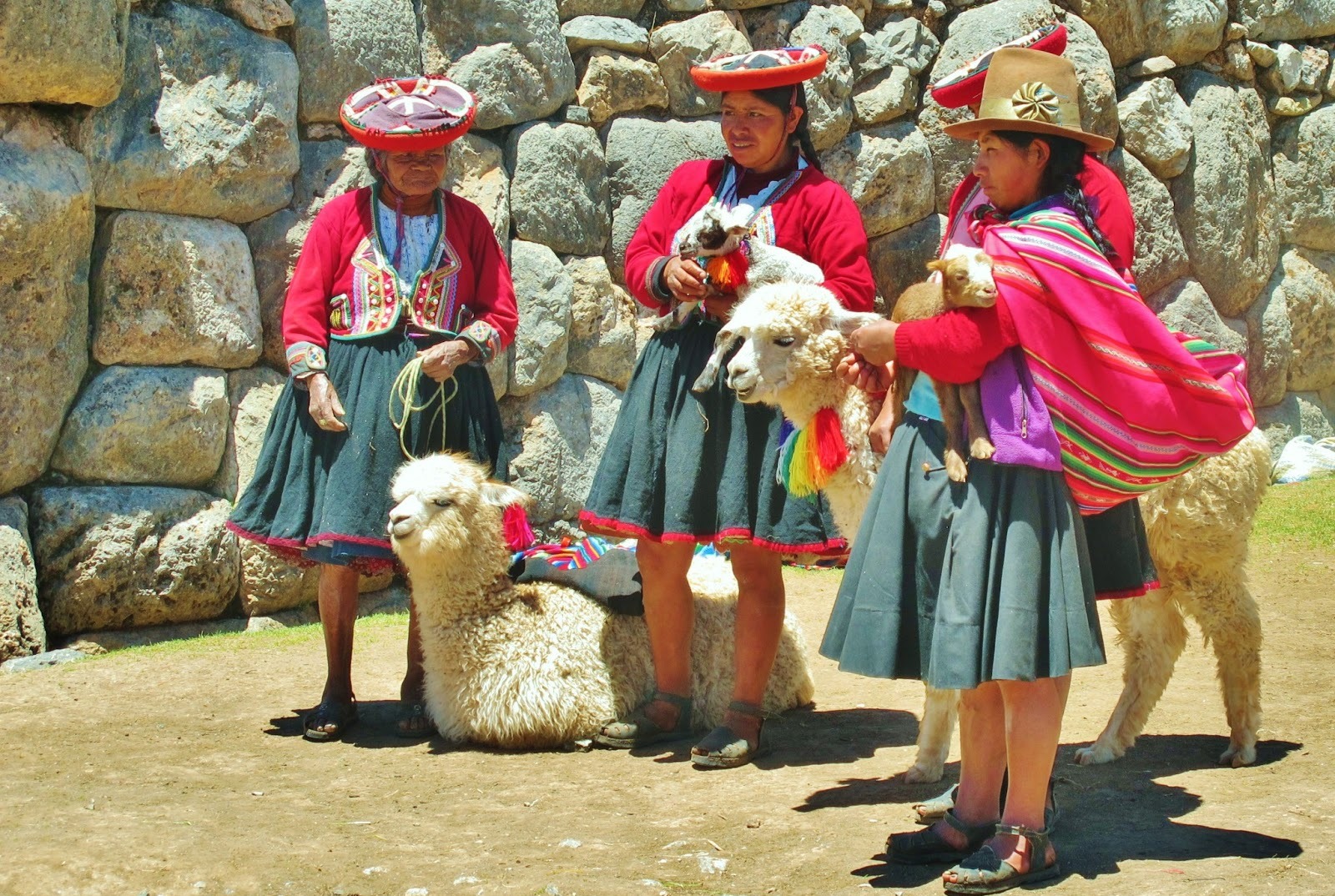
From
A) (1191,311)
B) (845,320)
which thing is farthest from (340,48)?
(1191,311)

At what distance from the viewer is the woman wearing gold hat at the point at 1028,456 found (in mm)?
2666

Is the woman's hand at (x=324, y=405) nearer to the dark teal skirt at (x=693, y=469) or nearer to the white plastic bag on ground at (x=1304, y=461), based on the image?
the dark teal skirt at (x=693, y=469)

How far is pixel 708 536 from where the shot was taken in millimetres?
3887

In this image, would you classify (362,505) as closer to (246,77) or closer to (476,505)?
(476,505)

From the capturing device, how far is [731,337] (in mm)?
3385

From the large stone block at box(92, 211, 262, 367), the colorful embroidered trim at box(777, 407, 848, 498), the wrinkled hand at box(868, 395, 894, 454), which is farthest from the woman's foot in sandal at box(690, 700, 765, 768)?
the large stone block at box(92, 211, 262, 367)

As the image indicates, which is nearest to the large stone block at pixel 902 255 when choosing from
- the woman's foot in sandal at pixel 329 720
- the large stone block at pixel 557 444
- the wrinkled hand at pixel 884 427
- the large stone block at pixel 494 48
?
the large stone block at pixel 557 444

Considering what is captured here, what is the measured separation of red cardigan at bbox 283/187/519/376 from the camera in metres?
4.18

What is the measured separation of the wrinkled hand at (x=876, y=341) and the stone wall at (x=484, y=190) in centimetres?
346

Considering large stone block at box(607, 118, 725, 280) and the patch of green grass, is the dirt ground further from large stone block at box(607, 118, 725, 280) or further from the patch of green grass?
large stone block at box(607, 118, 725, 280)

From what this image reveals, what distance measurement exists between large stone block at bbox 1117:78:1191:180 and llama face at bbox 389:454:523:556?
16.5 ft

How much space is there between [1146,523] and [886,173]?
3.88 metres

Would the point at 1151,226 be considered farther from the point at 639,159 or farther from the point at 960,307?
the point at 960,307

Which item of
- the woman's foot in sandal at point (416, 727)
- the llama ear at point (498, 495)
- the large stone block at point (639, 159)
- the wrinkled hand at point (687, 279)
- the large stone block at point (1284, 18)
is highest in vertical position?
the large stone block at point (1284, 18)
